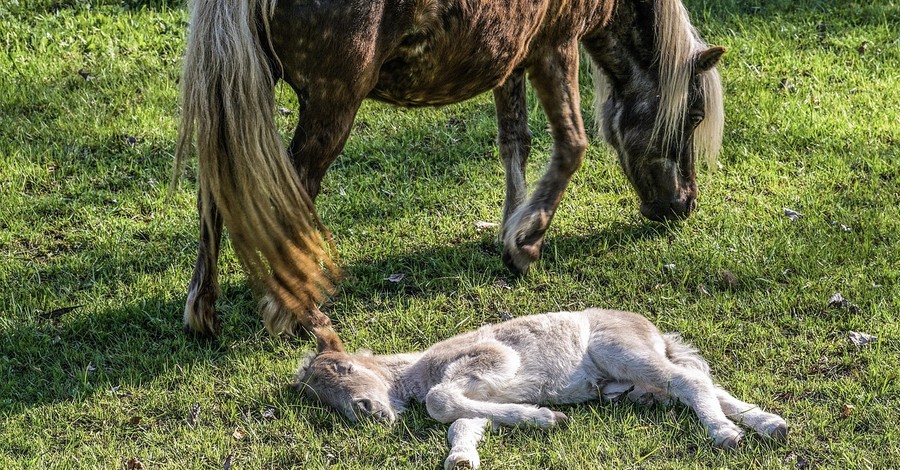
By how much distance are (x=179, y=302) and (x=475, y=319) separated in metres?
1.78

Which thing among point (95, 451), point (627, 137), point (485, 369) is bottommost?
point (95, 451)

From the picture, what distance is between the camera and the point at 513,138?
6.65m

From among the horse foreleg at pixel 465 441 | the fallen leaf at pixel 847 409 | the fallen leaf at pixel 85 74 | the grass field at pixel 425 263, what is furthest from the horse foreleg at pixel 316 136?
the fallen leaf at pixel 85 74

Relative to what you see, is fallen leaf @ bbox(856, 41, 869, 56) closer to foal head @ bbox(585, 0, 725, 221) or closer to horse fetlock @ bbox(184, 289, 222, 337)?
foal head @ bbox(585, 0, 725, 221)

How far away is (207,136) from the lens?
441 cm

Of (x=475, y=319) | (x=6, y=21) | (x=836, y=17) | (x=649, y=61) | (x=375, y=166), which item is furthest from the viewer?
(x=836, y=17)

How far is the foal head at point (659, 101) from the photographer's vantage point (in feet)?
20.8

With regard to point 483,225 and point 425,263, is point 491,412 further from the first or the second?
point 483,225

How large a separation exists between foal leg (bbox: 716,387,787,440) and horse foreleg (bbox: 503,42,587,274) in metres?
1.63

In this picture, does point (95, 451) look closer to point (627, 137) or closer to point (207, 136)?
point (207, 136)

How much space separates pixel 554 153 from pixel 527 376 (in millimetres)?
1756

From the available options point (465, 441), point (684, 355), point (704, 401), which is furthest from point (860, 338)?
point (465, 441)

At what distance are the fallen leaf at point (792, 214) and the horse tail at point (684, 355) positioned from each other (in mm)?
2000

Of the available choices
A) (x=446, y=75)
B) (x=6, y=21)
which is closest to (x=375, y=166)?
(x=446, y=75)
